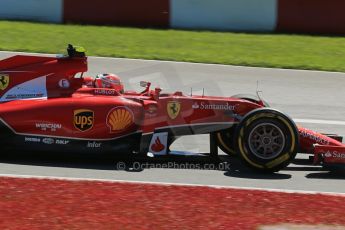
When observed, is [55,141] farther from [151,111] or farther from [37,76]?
[151,111]

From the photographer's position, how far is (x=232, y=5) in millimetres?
19203

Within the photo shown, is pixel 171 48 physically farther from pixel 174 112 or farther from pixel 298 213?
pixel 298 213

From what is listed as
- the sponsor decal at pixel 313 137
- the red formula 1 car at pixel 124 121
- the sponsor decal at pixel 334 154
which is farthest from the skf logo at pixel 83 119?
the sponsor decal at pixel 334 154

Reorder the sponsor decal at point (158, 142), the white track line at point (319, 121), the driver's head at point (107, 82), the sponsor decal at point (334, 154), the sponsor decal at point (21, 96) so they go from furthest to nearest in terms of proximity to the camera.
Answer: the white track line at point (319, 121)
the driver's head at point (107, 82)
the sponsor decal at point (21, 96)
the sponsor decal at point (158, 142)
the sponsor decal at point (334, 154)

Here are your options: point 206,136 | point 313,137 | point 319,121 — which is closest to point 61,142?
point 206,136

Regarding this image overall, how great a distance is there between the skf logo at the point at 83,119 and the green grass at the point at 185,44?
7.35 meters

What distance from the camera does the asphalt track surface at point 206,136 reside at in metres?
7.81

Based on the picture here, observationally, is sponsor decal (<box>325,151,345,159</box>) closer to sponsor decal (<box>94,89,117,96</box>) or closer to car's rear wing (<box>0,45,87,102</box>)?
sponsor decal (<box>94,89,117,96</box>)

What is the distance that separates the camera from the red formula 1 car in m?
8.06

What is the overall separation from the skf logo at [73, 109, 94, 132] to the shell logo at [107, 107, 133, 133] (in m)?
0.21

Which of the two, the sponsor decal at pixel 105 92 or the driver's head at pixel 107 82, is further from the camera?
the driver's head at pixel 107 82

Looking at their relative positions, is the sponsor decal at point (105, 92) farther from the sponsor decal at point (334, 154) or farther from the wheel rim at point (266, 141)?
the sponsor decal at point (334, 154)

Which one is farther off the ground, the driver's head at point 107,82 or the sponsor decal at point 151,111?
A: the driver's head at point 107,82

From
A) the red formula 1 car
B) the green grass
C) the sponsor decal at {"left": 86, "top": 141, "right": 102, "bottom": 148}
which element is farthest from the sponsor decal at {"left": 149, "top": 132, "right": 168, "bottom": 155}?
the green grass
